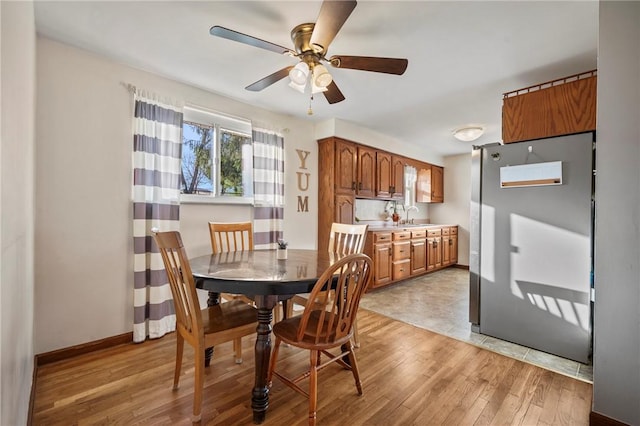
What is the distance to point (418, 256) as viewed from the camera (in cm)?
471

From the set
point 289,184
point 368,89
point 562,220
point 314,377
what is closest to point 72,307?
point 314,377

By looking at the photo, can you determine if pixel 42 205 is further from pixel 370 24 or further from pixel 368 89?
pixel 368 89

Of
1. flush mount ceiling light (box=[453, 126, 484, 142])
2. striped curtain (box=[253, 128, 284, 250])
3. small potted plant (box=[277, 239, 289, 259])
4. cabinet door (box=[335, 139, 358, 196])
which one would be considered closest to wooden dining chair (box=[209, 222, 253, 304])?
striped curtain (box=[253, 128, 284, 250])

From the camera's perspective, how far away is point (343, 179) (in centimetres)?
396

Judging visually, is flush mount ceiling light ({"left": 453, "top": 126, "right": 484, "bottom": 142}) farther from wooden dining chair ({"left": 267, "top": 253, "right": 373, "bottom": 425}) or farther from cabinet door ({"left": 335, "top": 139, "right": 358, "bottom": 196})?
wooden dining chair ({"left": 267, "top": 253, "right": 373, "bottom": 425})

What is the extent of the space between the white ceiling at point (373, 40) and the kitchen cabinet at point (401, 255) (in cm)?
204

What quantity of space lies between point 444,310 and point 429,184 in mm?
3115

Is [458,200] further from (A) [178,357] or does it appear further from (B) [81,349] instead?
(B) [81,349]

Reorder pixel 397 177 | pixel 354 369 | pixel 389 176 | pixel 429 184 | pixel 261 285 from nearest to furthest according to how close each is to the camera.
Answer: pixel 261 285 < pixel 354 369 < pixel 389 176 < pixel 397 177 < pixel 429 184

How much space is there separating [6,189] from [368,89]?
274cm

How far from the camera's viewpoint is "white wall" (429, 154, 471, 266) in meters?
5.76

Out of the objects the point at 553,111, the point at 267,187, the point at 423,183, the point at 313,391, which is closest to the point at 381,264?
the point at 267,187

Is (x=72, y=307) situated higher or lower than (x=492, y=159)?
lower

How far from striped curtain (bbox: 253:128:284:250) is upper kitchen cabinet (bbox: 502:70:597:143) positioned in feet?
7.70
